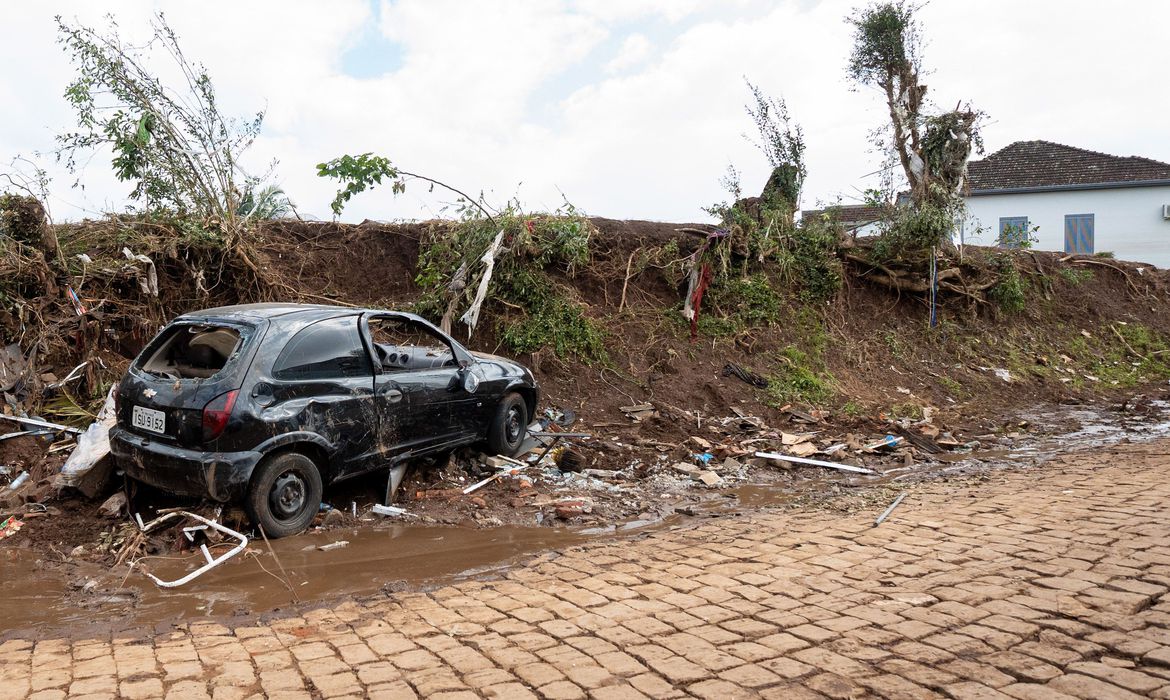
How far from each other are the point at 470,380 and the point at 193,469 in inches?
103

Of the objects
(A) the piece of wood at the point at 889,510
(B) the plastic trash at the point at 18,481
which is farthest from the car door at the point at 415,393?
(A) the piece of wood at the point at 889,510

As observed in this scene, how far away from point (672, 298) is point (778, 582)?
8.83m

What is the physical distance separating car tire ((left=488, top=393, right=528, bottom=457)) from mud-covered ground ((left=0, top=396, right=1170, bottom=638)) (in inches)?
10.6

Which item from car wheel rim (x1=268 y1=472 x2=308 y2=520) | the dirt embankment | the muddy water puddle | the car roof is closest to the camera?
the muddy water puddle

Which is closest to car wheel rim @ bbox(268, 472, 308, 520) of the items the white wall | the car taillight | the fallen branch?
the car taillight

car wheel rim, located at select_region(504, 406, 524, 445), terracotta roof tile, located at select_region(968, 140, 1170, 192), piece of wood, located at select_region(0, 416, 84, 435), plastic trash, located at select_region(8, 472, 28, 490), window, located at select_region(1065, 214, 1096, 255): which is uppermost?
terracotta roof tile, located at select_region(968, 140, 1170, 192)

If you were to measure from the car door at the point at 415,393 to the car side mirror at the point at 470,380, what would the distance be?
6 cm

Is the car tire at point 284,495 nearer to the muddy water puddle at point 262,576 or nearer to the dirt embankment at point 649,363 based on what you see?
the muddy water puddle at point 262,576

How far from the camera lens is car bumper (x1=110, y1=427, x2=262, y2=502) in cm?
512

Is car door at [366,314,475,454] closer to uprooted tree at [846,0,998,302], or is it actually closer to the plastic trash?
the plastic trash

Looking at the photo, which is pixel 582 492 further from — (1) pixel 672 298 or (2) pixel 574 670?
(1) pixel 672 298

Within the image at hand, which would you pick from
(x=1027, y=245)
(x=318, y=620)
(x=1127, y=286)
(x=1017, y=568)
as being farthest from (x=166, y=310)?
(x=1127, y=286)

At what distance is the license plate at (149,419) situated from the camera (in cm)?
538

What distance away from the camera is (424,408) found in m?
6.62
